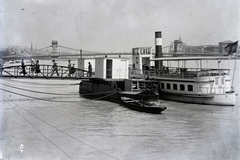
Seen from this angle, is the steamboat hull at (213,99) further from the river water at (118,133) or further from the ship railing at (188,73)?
the ship railing at (188,73)

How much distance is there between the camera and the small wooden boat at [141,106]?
2261cm

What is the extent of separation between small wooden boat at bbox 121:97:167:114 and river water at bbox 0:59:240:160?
1.67ft

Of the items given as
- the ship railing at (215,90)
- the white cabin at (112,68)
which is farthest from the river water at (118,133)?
the white cabin at (112,68)

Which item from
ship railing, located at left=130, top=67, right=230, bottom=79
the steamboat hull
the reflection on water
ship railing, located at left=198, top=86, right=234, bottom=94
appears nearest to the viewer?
the reflection on water

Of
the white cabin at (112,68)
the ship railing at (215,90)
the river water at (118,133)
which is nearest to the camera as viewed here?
the river water at (118,133)

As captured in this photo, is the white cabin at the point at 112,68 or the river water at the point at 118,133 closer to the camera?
the river water at the point at 118,133

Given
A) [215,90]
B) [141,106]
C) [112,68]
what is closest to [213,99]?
[215,90]

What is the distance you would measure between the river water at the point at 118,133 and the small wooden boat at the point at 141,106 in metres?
0.51

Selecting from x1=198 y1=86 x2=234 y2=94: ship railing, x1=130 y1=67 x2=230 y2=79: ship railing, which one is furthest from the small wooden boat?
x1=130 y1=67 x2=230 y2=79: ship railing

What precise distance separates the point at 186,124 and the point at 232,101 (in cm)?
899

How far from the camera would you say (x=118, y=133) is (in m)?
16.8

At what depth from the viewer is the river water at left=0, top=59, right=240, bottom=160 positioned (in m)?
13.0

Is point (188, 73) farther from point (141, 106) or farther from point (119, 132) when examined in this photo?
point (119, 132)

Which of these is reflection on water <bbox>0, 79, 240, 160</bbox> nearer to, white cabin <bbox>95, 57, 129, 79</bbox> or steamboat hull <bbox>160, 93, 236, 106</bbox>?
steamboat hull <bbox>160, 93, 236, 106</bbox>
